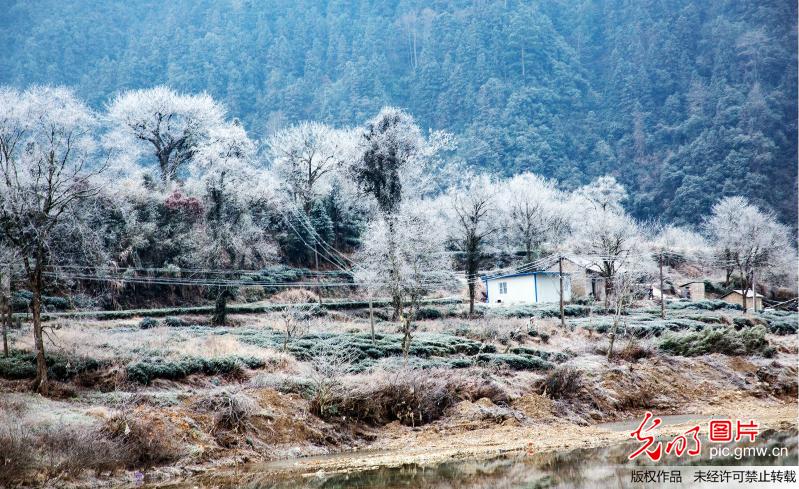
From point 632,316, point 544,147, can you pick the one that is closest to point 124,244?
point 632,316

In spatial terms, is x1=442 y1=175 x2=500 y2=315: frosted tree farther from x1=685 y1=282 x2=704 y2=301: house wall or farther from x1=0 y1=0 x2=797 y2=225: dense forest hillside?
x1=0 y1=0 x2=797 y2=225: dense forest hillside

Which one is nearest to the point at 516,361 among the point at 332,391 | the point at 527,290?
the point at 332,391

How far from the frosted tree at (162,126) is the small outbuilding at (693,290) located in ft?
149

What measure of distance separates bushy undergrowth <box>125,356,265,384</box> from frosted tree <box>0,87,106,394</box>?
307 cm

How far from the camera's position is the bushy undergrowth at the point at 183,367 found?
25.0 m

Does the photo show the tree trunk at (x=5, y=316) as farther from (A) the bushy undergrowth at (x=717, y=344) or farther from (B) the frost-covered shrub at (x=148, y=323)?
(A) the bushy undergrowth at (x=717, y=344)

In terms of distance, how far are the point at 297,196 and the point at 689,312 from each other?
106 ft

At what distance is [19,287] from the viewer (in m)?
36.3

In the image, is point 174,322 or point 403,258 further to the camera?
point 403,258

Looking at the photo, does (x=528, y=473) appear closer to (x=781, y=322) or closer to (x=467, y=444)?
(x=467, y=444)

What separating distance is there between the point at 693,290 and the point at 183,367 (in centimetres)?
5455

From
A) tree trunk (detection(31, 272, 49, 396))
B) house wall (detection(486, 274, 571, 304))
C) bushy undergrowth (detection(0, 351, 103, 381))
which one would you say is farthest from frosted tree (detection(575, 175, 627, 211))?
tree trunk (detection(31, 272, 49, 396))

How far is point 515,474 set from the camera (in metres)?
17.7

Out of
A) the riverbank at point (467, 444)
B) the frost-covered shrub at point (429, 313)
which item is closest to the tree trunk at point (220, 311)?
→ the frost-covered shrub at point (429, 313)
